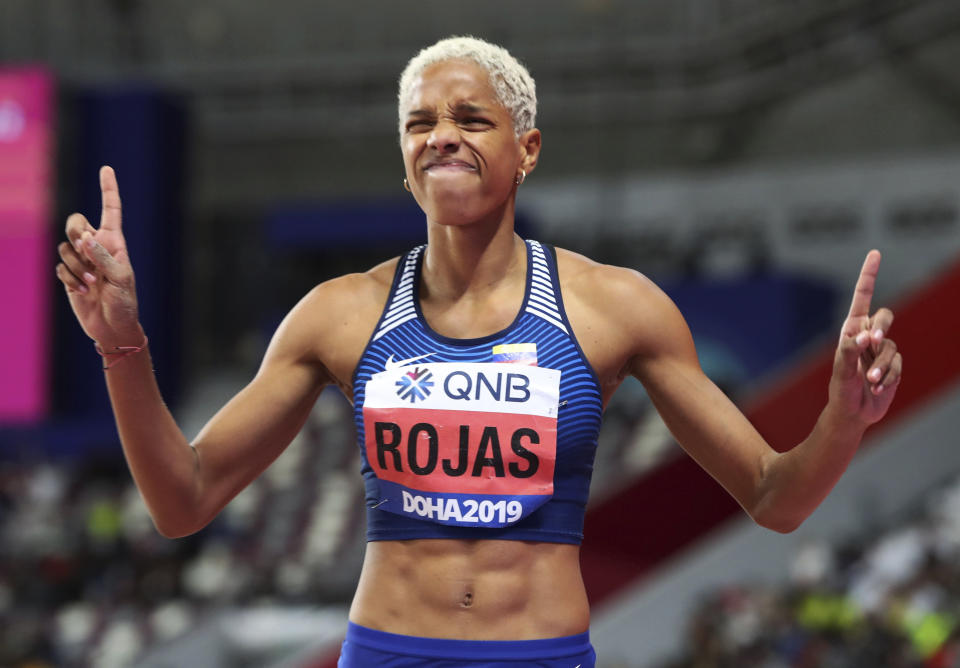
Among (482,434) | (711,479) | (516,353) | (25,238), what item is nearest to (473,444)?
(482,434)

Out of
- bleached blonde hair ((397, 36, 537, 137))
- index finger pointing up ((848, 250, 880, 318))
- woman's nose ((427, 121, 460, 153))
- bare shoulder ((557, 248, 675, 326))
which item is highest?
bleached blonde hair ((397, 36, 537, 137))

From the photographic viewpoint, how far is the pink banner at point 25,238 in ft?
40.3

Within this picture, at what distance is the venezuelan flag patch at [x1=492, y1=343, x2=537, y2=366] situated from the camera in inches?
82.7

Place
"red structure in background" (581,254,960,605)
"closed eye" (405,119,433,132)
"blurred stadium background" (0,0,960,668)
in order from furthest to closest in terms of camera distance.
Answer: "blurred stadium background" (0,0,960,668) → "red structure in background" (581,254,960,605) → "closed eye" (405,119,433,132)

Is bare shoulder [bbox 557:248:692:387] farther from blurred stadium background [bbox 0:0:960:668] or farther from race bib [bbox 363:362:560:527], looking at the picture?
blurred stadium background [bbox 0:0:960:668]

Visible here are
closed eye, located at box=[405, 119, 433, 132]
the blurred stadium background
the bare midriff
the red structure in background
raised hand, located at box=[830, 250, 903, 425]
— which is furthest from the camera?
the blurred stadium background

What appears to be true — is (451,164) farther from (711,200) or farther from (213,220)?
(213,220)

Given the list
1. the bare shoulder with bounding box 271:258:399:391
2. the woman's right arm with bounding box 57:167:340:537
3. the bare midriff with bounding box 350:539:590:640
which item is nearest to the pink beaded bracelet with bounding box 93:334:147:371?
the woman's right arm with bounding box 57:167:340:537

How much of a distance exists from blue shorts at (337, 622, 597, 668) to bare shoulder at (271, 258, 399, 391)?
1.53 feet

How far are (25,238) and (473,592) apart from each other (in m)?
11.2

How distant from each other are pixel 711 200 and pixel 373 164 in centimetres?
503

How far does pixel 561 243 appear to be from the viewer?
Answer: 16750mm

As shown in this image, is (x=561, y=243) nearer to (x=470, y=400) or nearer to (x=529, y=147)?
(x=529, y=147)

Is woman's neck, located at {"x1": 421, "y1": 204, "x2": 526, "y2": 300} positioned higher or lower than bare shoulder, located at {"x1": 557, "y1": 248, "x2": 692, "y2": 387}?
higher
